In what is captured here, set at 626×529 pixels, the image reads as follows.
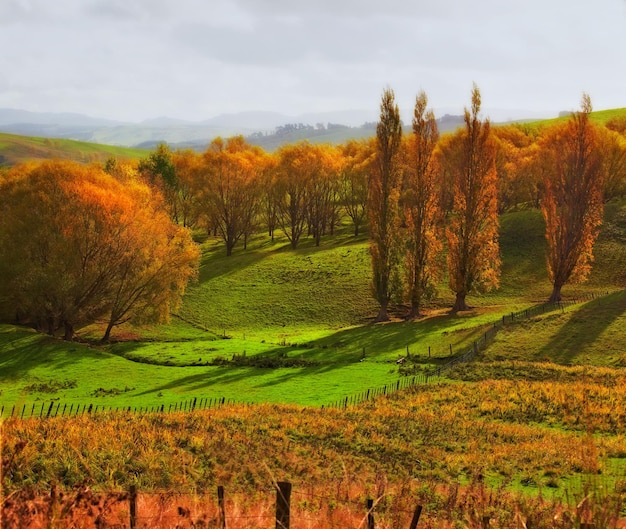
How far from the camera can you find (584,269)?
52.5m

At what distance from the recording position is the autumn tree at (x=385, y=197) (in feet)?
177

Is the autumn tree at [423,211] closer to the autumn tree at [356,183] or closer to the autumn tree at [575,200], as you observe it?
the autumn tree at [575,200]

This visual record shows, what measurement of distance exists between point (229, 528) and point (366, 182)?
8575 cm

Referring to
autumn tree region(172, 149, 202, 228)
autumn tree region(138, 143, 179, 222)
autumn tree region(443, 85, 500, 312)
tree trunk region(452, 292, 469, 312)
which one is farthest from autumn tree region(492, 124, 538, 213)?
autumn tree region(138, 143, 179, 222)

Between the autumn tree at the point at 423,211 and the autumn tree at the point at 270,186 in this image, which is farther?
the autumn tree at the point at 270,186

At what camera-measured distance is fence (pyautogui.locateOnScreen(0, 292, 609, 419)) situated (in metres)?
28.5

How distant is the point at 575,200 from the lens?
169 feet

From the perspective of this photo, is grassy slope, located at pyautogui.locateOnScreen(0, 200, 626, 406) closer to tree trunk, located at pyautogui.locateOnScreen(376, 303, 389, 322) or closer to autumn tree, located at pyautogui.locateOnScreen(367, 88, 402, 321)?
tree trunk, located at pyautogui.locateOnScreen(376, 303, 389, 322)

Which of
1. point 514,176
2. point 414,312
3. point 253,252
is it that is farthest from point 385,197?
point 514,176

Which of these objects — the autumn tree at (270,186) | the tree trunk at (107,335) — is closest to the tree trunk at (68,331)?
the tree trunk at (107,335)

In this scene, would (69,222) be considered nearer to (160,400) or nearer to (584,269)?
(160,400)

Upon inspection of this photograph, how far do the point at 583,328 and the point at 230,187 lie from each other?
192 ft

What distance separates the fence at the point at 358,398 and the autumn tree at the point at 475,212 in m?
6.20

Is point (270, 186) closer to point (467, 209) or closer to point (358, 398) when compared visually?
point (467, 209)
